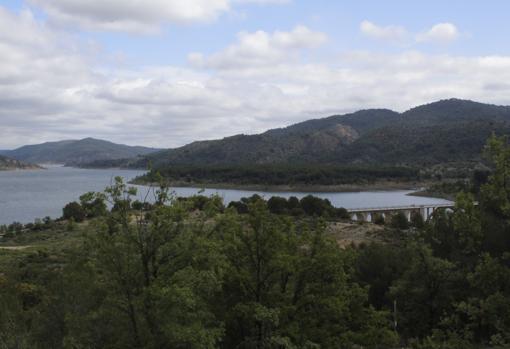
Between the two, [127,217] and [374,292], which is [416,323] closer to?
[374,292]

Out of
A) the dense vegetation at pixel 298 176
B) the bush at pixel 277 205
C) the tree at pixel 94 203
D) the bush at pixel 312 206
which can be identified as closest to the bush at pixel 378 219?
the bush at pixel 312 206

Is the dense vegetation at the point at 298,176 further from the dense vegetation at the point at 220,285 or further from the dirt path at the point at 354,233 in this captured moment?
the dense vegetation at the point at 220,285

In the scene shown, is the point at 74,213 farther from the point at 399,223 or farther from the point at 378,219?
the point at 399,223

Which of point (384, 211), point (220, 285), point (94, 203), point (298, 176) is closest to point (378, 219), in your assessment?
→ point (384, 211)

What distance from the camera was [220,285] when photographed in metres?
13.2

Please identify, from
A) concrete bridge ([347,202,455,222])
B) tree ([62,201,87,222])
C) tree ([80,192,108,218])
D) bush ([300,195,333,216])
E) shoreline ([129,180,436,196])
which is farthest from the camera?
shoreline ([129,180,436,196])

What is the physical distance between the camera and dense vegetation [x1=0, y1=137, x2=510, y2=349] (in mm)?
10203

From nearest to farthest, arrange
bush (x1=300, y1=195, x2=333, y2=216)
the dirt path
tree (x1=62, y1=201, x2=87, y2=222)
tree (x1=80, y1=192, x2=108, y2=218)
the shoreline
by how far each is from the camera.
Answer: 1. tree (x1=80, y1=192, x2=108, y2=218)
2. the dirt path
3. tree (x1=62, y1=201, x2=87, y2=222)
4. bush (x1=300, y1=195, x2=333, y2=216)
5. the shoreline

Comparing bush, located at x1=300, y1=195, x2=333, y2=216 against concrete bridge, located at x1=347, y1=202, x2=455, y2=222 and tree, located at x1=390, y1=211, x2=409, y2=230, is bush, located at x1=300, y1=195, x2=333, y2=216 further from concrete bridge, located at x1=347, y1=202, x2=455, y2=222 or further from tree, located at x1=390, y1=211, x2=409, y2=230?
tree, located at x1=390, y1=211, x2=409, y2=230

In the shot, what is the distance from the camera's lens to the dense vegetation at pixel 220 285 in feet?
33.5

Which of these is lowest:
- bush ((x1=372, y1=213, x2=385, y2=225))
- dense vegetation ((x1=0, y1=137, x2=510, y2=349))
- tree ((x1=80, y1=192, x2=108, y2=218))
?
bush ((x1=372, y1=213, x2=385, y2=225))

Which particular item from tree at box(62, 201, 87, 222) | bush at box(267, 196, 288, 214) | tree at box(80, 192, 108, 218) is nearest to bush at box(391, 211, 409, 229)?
bush at box(267, 196, 288, 214)

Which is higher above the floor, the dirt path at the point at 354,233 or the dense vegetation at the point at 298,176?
the dense vegetation at the point at 298,176

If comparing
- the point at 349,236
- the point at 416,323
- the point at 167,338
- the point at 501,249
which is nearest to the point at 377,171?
the point at 349,236
